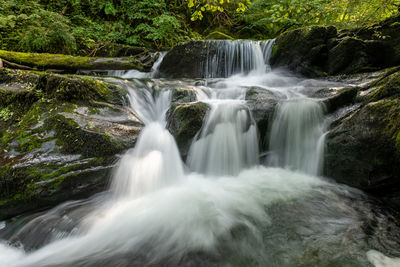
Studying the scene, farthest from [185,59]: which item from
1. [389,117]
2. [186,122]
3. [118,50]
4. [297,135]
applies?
[389,117]

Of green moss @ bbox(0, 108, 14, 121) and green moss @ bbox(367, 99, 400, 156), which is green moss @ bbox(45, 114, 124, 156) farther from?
green moss @ bbox(367, 99, 400, 156)

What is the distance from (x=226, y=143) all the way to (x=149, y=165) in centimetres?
166

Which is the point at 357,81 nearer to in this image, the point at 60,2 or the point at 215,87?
the point at 215,87

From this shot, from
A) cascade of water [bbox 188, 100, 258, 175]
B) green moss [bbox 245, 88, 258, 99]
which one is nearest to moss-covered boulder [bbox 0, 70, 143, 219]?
cascade of water [bbox 188, 100, 258, 175]

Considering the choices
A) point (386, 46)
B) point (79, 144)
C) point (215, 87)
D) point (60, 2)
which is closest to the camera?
point (79, 144)

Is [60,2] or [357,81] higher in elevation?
[60,2]

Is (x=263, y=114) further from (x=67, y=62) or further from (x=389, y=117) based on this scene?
(x=67, y=62)

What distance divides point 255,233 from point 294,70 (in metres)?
6.63

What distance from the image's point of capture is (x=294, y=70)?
7117 mm

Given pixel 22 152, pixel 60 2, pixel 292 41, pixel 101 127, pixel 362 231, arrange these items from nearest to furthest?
pixel 362 231 → pixel 22 152 → pixel 101 127 → pixel 292 41 → pixel 60 2

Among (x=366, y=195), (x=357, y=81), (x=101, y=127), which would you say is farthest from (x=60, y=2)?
(x=366, y=195)

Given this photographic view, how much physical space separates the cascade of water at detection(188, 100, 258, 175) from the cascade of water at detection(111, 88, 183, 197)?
1.47 ft

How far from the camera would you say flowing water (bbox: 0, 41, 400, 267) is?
6.37ft

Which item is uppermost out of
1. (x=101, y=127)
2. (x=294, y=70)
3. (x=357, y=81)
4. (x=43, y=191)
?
(x=294, y=70)
